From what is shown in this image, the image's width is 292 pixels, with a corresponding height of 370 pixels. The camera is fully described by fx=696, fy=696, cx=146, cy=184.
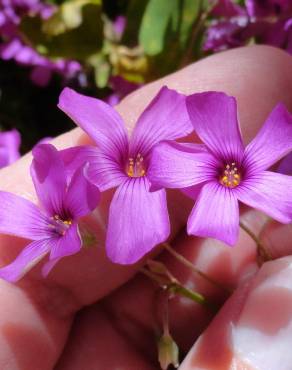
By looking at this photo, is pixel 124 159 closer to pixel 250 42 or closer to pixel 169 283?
pixel 169 283

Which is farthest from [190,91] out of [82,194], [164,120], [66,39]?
[66,39]

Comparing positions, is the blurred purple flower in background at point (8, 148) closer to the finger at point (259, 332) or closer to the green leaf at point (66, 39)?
the green leaf at point (66, 39)

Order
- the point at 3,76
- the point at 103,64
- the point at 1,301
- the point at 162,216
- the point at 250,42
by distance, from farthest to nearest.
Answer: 1. the point at 3,76
2. the point at 103,64
3. the point at 250,42
4. the point at 1,301
5. the point at 162,216

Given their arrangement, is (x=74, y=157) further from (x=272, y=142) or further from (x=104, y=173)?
(x=272, y=142)

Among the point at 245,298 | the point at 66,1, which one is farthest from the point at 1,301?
the point at 66,1

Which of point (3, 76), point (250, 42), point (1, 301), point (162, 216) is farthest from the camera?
point (3, 76)

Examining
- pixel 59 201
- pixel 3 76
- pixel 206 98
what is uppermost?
pixel 206 98
